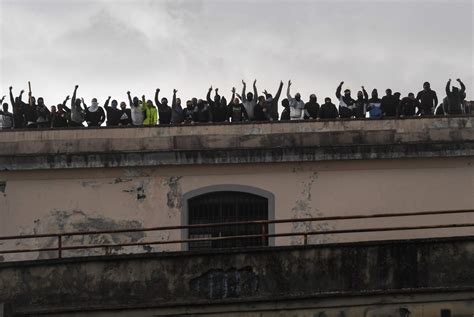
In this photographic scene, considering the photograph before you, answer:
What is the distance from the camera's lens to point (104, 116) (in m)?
22.8

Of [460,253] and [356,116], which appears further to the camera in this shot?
[356,116]

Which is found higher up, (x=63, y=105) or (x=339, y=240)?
(x=63, y=105)

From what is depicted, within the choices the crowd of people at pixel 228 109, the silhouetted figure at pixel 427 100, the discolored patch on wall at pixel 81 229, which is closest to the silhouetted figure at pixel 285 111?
the crowd of people at pixel 228 109

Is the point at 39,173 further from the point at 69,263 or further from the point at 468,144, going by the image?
the point at 468,144

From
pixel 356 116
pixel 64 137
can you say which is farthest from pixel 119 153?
pixel 356 116

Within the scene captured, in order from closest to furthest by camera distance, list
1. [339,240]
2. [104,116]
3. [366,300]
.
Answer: [366,300] < [339,240] < [104,116]

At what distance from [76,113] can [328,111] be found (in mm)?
5567

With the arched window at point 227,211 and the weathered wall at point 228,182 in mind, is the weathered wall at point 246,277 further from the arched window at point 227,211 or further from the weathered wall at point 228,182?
the arched window at point 227,211

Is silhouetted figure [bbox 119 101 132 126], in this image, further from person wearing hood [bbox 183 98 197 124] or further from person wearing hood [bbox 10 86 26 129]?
person wearing hood [bbox 10 86 26 129]

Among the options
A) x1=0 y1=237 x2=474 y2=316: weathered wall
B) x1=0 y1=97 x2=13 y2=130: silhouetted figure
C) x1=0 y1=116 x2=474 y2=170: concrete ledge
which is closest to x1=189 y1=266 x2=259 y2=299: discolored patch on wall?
x1=0 y1=237 x2=474 y2=316: weathered wall

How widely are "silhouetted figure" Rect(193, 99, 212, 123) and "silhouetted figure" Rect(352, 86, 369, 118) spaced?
10.3ft

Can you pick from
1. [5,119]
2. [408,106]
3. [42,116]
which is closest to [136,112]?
[42,116]

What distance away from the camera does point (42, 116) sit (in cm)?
2269

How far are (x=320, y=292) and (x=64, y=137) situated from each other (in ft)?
23.4
